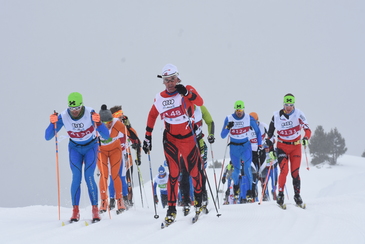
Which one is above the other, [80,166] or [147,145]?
[147,145]

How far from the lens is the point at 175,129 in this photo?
274 inches

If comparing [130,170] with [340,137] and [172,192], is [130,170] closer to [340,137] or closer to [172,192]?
[172,192]

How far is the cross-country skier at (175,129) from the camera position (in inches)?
266

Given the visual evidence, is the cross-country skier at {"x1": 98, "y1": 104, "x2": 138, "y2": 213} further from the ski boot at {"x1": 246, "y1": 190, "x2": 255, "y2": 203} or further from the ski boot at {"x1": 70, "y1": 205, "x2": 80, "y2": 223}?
the ski boot at {"x1": 246, "y1": 190, "x2": 255, "y2": 203}

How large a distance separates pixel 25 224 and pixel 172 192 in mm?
2764

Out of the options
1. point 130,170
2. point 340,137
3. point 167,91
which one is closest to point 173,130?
point 167,91

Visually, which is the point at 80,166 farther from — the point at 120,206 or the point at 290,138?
the point at 290,138

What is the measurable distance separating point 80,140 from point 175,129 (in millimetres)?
1900

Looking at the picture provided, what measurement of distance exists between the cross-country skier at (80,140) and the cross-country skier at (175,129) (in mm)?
1149

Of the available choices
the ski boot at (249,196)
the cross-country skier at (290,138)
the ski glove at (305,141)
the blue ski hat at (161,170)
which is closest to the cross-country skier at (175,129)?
the cross-country skier at (290,138)

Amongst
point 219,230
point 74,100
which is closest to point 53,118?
point 74,100

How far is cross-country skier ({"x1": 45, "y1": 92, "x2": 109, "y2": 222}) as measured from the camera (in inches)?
287

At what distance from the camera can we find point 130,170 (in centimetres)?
1156

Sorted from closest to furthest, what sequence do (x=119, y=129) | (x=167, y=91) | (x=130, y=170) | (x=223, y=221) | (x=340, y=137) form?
(x=223, y=221) → (x=167, y=91) → (x=119, y=129) → (x=130, y=170) → (x=340, y=137)
